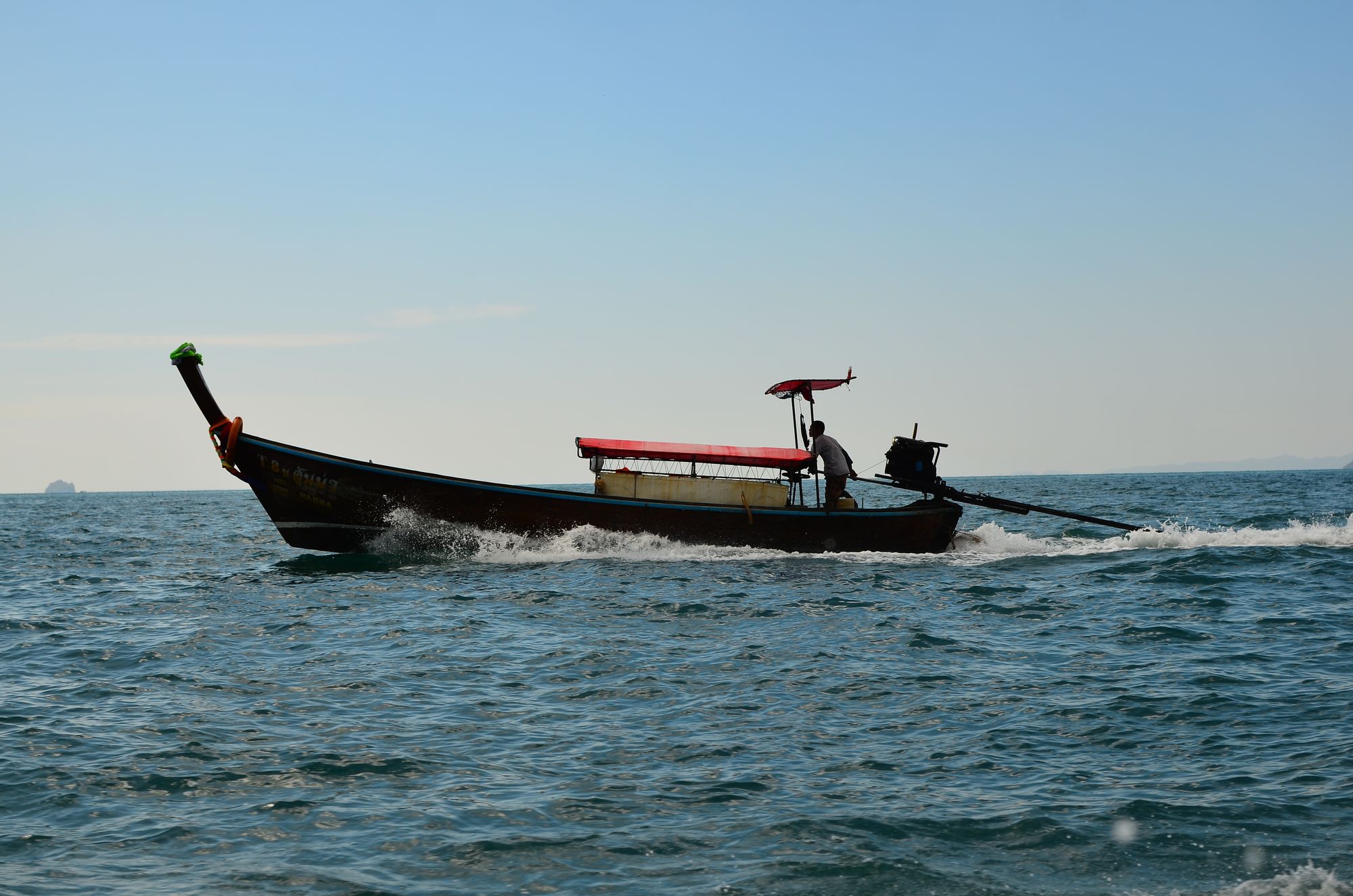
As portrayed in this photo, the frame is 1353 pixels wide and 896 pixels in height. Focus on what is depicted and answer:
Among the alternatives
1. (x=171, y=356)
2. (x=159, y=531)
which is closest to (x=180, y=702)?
(x=171, y=356)

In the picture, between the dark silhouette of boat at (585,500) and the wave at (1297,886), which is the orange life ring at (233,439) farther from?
the wave at (1297,886)

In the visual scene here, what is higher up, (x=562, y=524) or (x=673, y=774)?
(x=562, y=524)

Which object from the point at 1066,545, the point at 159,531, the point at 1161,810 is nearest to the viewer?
the point at 1161,810

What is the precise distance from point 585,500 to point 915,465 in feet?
22.3

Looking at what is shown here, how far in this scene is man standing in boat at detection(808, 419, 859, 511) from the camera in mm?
20484

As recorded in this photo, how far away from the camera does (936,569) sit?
19141 millimetres

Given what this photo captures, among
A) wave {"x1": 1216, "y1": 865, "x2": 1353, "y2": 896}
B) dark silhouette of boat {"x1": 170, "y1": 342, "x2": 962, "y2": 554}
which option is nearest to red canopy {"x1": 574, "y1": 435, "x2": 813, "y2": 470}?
dark silhouette of boat {"x1": 170, "y1": 342, "x2": 962, "y2": 554}

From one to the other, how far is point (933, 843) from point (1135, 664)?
5.67 meters

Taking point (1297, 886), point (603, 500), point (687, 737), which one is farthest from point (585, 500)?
point (1297, 886)

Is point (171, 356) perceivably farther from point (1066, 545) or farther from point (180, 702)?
point (1066, 545)

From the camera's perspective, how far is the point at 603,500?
19.7 metres

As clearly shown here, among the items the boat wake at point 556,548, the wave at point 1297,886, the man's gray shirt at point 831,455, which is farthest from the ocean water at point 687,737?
the man's gray shirt at point 831,455

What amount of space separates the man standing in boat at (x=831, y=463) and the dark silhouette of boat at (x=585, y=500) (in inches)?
14.2

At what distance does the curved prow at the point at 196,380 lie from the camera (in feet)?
61.5
